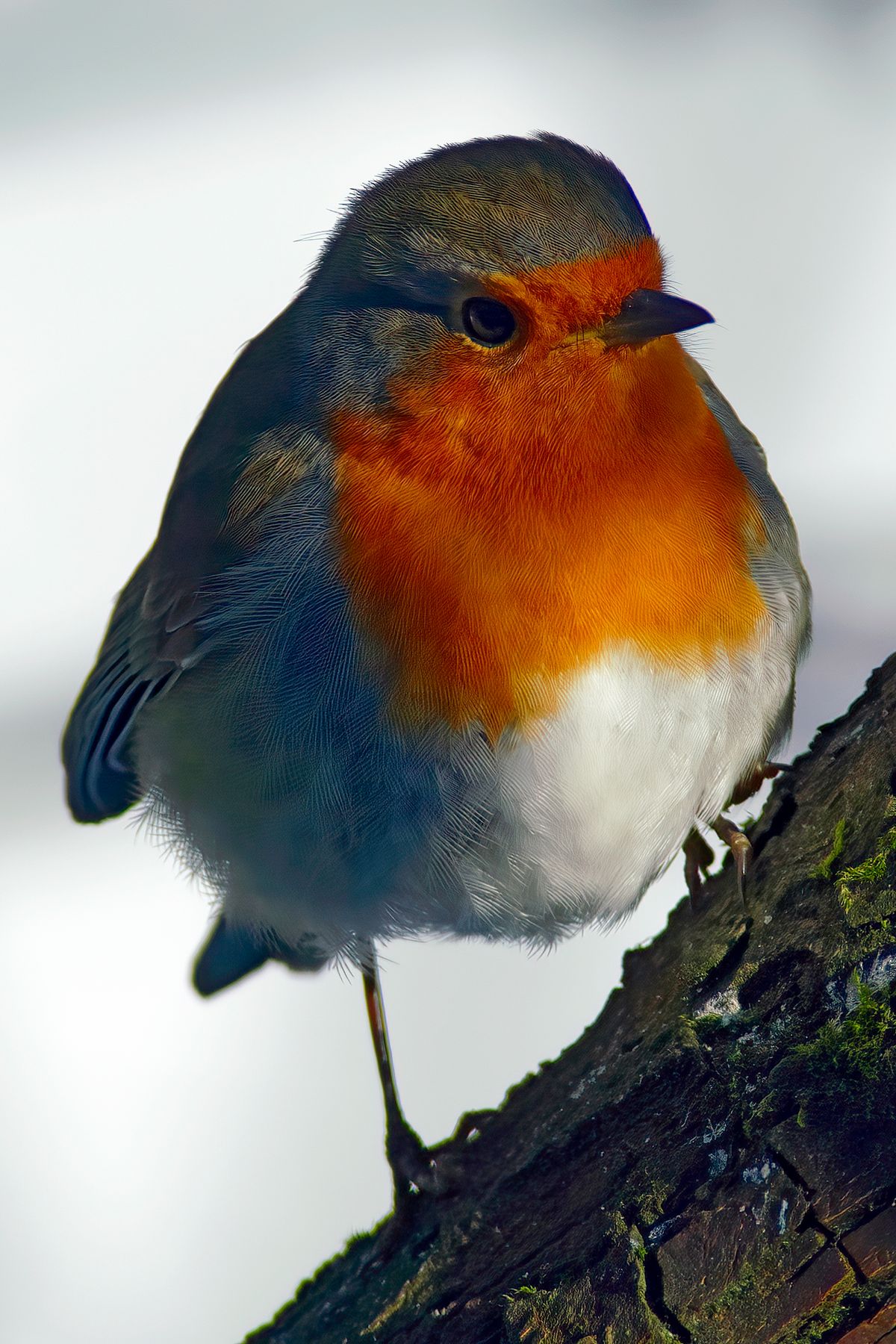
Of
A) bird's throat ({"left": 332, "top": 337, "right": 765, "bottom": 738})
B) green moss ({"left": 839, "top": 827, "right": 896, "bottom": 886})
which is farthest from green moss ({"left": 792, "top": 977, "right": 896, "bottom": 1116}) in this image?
bird's throat ({"left": 332, "top": 337, "right": 765, "bottom": 738})

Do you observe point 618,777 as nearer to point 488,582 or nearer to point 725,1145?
point 488,582

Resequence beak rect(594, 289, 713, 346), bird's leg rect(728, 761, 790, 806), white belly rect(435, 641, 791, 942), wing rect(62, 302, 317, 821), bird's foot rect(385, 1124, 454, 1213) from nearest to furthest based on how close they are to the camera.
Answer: beak rect(594, 289, 713, 346)
white belly rect(435, 641, 791, 942)
bird's foot rect(385, 1124, 454, 1213)
wing rect(62, 302, 317, 821)
bird's leg rect(728, 761, 790, 806)

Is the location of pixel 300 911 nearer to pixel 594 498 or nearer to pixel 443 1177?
pixel 443 1177

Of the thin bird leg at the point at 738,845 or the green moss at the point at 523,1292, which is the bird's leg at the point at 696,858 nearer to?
the thin bird leg at the point at 738,845

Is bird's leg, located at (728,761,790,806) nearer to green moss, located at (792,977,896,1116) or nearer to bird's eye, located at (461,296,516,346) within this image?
green moss, located at (792,977,896,1116)

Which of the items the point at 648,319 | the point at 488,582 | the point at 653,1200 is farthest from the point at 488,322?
the point at 653,1200

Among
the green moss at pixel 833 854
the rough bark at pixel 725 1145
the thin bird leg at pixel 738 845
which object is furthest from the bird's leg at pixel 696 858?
the green moss at pixel 833 854
